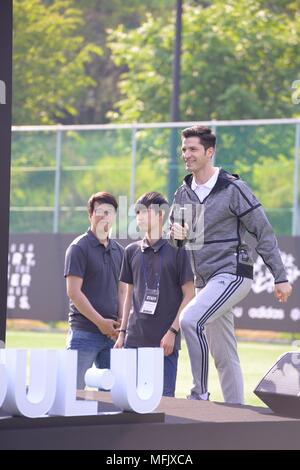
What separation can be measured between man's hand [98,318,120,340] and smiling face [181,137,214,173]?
4.03 feet

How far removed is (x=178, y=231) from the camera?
9352 mm

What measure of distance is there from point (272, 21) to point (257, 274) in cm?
1310

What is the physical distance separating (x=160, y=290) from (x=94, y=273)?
613mm

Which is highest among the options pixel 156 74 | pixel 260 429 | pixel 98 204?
pixel 156 74

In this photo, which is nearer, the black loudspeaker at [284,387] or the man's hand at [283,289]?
the black loudspeaker at [284,387]

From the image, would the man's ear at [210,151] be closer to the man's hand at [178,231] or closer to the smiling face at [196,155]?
the smiling face at [196,155]

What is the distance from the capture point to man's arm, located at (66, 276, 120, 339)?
966cm

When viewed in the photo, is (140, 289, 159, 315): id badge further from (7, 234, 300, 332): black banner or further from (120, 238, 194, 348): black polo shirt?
(7, 234, 300, 332): black banner

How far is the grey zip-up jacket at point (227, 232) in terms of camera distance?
30.8ft

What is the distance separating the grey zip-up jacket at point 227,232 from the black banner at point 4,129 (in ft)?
5.08

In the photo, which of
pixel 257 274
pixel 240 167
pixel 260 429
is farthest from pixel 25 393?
pixel 240 167

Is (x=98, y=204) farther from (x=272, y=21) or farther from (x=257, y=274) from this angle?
(x=272, y=21)

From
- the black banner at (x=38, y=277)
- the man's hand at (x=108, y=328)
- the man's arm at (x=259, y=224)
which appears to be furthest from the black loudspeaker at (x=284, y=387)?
the black banner at (x=38, y=277)

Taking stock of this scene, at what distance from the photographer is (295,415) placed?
7926mm
